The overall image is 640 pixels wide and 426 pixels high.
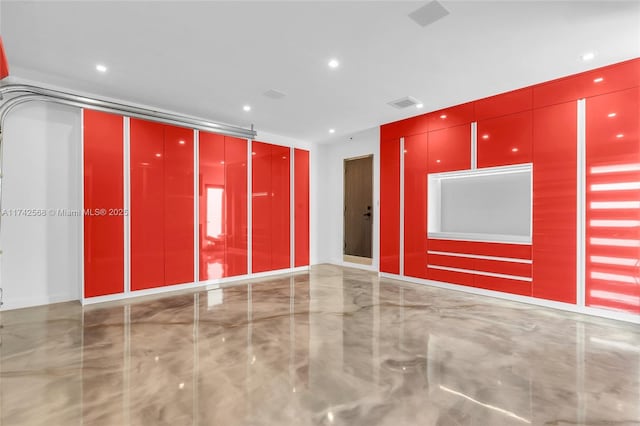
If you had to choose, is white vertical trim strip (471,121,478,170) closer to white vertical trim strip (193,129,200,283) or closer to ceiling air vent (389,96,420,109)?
ceiling air vent (389,96,420,109)

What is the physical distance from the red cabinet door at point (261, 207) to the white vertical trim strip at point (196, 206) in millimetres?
1067

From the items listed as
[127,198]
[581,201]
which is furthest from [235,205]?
[581,201]

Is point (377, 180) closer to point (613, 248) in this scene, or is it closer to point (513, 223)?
point (513, 223)

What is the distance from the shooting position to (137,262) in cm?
473

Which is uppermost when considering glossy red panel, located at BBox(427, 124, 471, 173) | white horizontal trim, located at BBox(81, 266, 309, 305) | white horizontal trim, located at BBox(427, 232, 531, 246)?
glossy red panel, located at BBox(427, 124, 471, 173)

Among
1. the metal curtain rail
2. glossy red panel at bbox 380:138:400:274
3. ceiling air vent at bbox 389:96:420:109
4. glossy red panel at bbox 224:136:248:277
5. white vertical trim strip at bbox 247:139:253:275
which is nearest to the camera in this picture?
the metal curtain rail

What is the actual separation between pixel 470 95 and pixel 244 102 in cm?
349

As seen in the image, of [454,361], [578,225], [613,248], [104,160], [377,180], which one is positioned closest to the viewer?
[454,361]

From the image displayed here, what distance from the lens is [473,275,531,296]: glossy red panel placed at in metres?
4.37

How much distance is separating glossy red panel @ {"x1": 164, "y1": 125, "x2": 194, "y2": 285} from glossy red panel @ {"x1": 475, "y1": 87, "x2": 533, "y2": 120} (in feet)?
15.6

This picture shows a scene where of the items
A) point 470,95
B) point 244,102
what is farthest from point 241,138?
point 470,95

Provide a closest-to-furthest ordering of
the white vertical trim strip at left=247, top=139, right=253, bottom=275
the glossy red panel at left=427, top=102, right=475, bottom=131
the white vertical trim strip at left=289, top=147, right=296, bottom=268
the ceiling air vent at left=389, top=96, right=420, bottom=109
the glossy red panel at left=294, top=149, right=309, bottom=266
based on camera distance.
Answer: the ceiling air vent at left=389, top=96, right=420, bottom=109 → the glossy red panel at left=427, top=102, right=475, bottom=131 → the white vertical trim strip at left=247, top=139, right=253, bottom=275 → the white vertical trim strip at left=289, top=147, right=296, bottom=268 → the glossy red panel at left=294, top=149, right=309, bottom=266

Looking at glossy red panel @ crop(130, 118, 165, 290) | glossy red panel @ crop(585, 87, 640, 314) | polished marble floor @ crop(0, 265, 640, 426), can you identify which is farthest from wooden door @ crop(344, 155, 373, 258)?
glossy red panel @ crop(130, 118, 165, 290)

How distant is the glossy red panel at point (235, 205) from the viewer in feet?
18.8
